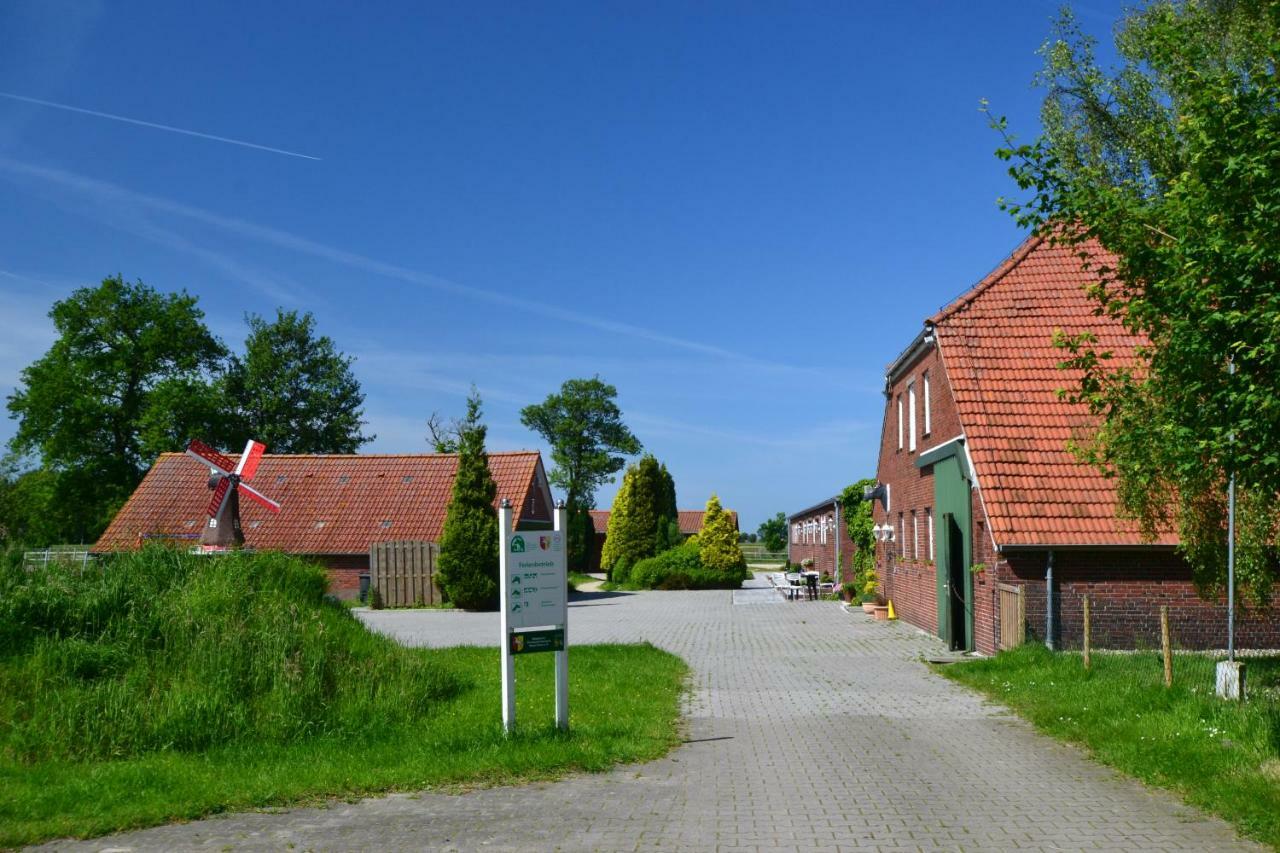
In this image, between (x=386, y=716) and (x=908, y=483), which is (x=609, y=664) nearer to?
(x=386, y=716)

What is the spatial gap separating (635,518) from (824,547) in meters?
9.84

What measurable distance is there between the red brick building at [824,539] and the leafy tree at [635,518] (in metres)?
7.48

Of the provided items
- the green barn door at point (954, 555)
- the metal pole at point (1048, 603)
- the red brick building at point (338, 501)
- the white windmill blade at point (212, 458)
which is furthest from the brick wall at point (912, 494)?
the white windmill blade at point (212, 458)

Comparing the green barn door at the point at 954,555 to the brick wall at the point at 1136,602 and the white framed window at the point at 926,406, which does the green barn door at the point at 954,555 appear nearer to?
the white framed window at the point at 926,406

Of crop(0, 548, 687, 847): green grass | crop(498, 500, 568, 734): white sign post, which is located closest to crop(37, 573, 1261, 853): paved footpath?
crop(0, 548, 687, 847): green grass

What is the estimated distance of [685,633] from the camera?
A: 83.4 feet

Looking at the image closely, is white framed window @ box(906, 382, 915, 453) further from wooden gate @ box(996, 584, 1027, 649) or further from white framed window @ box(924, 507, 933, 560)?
wooden gate @ box(996, 584, 1027, 649)

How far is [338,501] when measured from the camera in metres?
42.0

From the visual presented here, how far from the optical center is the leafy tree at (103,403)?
55031 mm

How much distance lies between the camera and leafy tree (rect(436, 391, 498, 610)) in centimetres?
3397

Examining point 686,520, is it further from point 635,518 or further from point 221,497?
point 221,497

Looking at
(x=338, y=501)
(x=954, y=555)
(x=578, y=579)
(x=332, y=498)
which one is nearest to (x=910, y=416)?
(x=954, y=555)

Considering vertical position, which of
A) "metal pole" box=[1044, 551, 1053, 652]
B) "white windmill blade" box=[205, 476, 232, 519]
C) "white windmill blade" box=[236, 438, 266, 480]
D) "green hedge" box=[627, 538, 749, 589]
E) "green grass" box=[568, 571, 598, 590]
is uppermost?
"white windmill blade" box=[236, 438, 266, 480]

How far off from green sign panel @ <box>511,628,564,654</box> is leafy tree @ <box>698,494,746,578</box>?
37.2 meters
